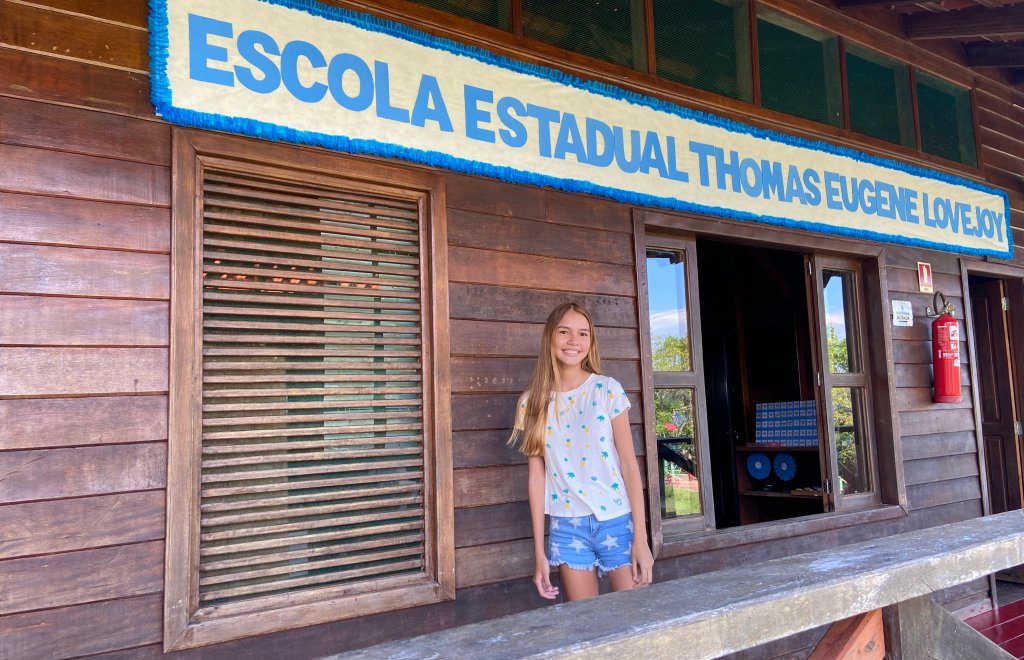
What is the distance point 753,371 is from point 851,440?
6.90ft

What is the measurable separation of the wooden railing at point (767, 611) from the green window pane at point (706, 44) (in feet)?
8.52

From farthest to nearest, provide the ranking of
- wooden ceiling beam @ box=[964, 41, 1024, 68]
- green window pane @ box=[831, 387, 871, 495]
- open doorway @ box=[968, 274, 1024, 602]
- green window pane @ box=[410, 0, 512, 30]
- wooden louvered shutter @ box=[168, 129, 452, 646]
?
open doorway @ box=[968, 274, 1024, 602] < wooden ceiling beam @ box=[964, 41, 1024, 68] < green window pane @ box=[831, 387, 871, 495] < green window pane @ box=[410, 0, 512, 30] < wooden louvered shutter @ box=[168, 129, 452, 646]

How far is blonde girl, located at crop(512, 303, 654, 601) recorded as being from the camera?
8.50 feet

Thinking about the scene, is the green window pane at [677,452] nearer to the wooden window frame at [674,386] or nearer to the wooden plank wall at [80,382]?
the wooden window frame at [674,386]

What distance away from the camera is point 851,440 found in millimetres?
4395

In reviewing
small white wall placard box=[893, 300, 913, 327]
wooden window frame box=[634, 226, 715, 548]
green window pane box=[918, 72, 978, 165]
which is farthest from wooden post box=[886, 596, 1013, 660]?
green window pane box=[918, 72, 978, 165]

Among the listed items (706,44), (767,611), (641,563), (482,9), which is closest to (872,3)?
(706,44)

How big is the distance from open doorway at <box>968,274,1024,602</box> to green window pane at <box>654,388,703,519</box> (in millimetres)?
3169

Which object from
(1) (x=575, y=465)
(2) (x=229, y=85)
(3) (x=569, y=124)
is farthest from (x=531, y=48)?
(1) (x=575, y=465)

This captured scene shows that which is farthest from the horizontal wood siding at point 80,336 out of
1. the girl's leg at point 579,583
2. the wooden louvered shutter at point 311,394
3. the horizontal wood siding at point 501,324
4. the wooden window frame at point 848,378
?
the wooden window frame at point 848,378

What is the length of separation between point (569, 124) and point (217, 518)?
204 cm

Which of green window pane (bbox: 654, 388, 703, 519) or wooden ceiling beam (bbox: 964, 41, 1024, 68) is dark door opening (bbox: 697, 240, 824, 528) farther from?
green window pane (bbox: 654, 388, 703, 519)

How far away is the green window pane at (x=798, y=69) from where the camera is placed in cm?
418

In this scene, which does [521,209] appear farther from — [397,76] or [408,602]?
[408,602]
